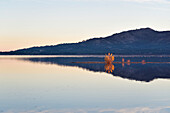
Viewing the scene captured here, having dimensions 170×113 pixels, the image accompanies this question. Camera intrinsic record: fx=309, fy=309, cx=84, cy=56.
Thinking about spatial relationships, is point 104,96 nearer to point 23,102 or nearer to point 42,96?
point 42,96

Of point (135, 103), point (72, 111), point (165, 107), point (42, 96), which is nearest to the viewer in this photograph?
point (72, 111)

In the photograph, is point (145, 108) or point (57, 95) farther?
point (57, 95)

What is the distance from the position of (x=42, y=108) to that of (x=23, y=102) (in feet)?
9.99

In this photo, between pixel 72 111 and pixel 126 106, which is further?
pixel 126 106

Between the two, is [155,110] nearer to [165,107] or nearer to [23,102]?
[165,107]

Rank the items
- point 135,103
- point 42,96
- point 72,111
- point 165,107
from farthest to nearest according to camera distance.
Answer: point 42,96 < point 135,103 < point 165,107 < point 72,111

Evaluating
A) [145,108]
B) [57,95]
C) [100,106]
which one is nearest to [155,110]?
[145,108]

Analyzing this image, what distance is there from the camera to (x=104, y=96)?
27922mm

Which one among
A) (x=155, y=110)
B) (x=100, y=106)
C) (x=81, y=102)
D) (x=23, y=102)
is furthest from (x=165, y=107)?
(x=23, y=102)

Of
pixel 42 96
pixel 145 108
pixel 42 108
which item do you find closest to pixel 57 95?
pixel 42 96

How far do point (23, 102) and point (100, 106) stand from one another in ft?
20.2

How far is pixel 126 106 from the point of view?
22.9 m

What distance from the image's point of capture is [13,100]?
25250 mm

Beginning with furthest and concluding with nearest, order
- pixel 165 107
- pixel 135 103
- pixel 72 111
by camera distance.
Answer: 1. pixel 135 103
2. pixel 165 107
3. pixel 72 111
